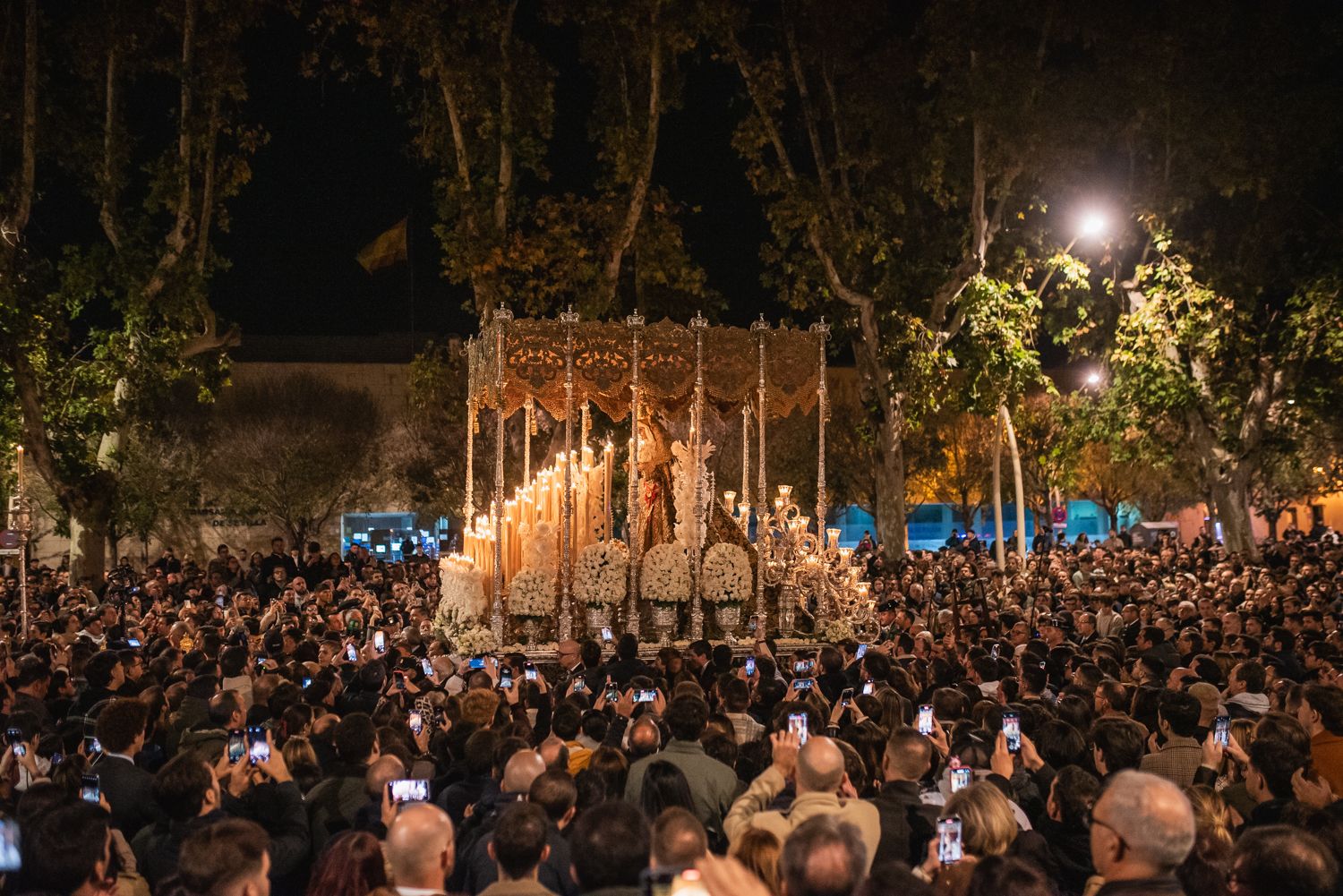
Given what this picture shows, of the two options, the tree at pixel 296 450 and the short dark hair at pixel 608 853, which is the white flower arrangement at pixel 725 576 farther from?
the tree at pixel 296 450

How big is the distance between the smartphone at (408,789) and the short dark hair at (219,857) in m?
1.19

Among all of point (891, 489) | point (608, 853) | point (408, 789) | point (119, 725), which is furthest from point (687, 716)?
point (891, 489)

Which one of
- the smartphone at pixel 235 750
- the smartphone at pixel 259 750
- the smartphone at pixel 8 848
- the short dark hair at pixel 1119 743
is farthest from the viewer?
the short dark hair at pixel 1119 743

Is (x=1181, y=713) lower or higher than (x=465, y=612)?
lower

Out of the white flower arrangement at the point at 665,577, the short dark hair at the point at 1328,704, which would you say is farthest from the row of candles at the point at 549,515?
the short dark hair at the point at 1328,704

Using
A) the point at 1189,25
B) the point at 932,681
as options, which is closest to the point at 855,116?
the point at 1189,25

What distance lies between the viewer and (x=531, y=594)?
16047 millimetres

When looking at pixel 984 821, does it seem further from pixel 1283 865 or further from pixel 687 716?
pixel 687 716

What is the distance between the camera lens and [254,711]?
8.69 m

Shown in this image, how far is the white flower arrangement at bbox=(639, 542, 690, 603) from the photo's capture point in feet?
53.6

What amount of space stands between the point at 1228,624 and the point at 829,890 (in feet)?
35.1

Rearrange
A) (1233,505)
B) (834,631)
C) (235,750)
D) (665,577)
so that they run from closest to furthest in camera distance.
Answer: (235,750) → (665,577) → (834,631) → (1233,505)

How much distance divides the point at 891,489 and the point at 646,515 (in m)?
9.31

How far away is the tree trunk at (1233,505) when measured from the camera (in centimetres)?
2822
